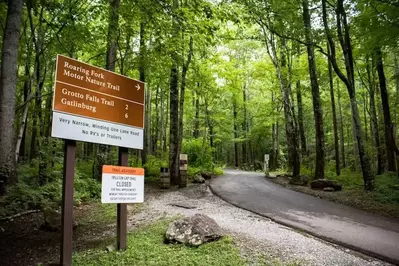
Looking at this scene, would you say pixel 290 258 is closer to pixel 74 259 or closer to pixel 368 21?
pixel 74 259

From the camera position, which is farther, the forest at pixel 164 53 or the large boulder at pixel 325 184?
the large boulder at pixel 325 184

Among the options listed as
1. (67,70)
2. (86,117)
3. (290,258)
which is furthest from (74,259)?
(290,258)

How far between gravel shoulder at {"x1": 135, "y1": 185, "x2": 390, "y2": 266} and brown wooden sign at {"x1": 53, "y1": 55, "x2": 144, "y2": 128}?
2982 mm

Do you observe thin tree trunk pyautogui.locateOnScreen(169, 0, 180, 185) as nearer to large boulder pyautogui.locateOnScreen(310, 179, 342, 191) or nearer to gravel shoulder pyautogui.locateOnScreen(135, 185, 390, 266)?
gravel shoulder pyautogui.locateOnScreen(135, 185, 390, 266)

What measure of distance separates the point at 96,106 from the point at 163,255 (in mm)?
2669

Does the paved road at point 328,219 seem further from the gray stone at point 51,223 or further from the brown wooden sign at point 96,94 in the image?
the gray stone at point 51,223

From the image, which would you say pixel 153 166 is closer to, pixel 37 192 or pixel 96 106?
pixel 37 192

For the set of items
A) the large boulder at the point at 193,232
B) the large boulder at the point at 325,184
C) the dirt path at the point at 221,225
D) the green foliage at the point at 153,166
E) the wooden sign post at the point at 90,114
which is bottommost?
the dirt path at the point at 221,225

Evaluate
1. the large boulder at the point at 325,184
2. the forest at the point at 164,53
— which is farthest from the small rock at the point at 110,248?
the large boulder at the point at 325,184

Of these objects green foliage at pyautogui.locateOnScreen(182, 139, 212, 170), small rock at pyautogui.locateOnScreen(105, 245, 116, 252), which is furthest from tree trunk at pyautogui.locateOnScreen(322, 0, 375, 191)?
green foliage at pyautogui.locateOnScreen(182, 139, 212, 170)

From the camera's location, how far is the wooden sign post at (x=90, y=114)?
4.06 metres

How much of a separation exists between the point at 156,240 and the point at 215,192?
5.80 m

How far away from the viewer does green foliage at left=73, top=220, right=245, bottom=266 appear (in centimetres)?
408

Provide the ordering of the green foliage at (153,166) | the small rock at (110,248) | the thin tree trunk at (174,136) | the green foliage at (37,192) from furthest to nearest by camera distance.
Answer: the green foliage at (153,166) < the thin tree trunk at (174,136) < the green foliage at (37,192) < the small rock at (110,248)
